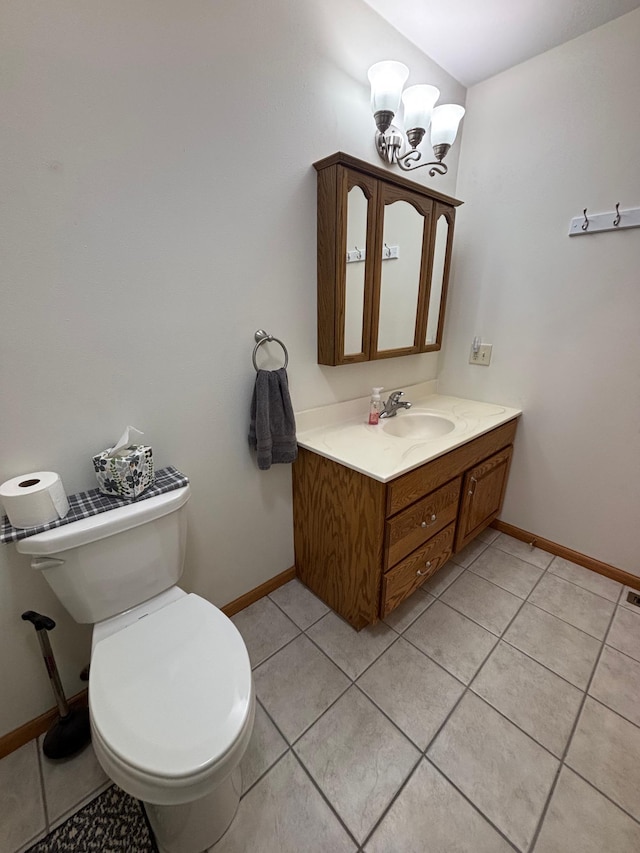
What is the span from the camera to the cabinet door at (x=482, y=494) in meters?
1.61

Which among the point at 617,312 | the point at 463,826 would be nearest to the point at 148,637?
the point at 463,826

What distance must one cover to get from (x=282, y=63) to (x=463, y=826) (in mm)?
2288

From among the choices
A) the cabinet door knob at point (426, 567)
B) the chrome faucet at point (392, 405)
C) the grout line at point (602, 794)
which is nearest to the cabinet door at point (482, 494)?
the cabinet door knob at point (426, 567)

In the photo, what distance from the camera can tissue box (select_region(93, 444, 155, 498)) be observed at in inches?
38.7

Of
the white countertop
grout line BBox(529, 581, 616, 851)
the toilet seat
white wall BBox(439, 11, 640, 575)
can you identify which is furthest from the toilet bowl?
white wall BBox(439, 11, 640, 575)

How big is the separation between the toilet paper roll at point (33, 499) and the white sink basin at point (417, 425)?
1.25 metres

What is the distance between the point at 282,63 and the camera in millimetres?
1149

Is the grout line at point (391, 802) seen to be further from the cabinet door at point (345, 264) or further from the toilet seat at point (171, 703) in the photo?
the cabinet door at point (345, 264)

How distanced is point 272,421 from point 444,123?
1.37 m

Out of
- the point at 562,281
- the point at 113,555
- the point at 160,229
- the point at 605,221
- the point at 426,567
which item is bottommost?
the point at 426,567

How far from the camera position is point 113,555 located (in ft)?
3.12

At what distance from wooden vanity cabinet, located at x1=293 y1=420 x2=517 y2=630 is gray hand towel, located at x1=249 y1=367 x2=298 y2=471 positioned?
122 millimetres

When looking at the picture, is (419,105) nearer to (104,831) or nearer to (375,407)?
(375,407)

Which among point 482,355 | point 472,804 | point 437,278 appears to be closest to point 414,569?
point 472,804
